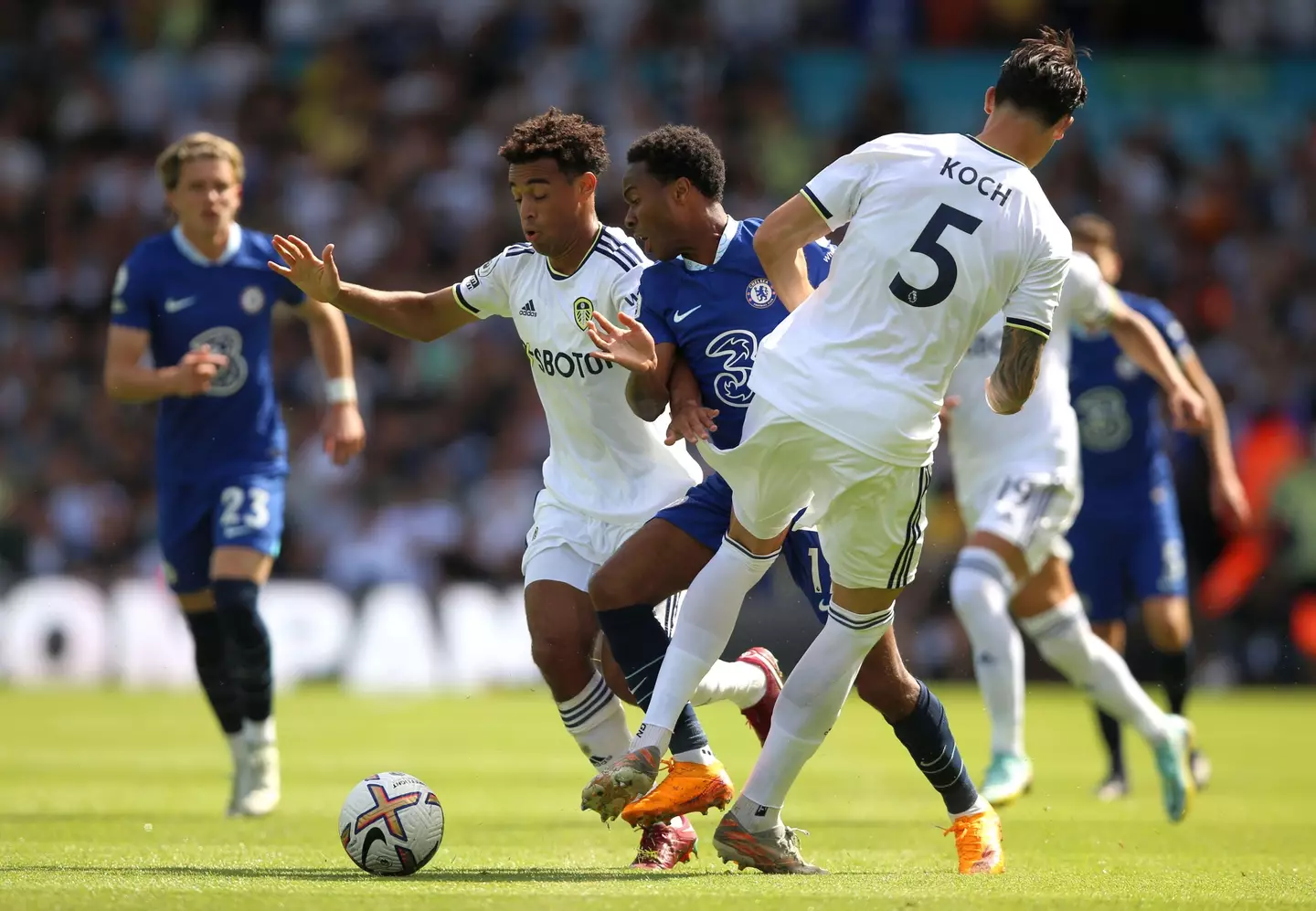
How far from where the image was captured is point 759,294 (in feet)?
20.3

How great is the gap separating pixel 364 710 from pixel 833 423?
33.1 ft

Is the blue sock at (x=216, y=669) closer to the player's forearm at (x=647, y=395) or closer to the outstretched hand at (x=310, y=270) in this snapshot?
the outstretched hand at (x=310, y=270)

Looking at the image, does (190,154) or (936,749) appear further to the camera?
(190,154)

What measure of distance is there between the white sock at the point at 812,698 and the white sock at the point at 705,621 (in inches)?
11.4

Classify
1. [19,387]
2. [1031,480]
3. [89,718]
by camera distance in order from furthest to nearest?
[19,387] → [89,718] → [1031,480]

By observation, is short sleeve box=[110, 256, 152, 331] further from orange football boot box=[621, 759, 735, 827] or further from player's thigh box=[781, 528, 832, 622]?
orange football boot box=[621, 759, 735, 827]

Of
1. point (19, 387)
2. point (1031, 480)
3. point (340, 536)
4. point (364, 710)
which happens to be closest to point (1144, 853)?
point (1031, 480)

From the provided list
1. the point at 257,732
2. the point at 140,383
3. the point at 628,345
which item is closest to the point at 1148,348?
the point at 628,345

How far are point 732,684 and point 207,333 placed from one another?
3459mm

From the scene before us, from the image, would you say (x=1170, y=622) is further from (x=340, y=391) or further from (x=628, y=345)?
(x=628, y=345)

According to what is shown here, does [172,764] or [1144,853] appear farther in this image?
[172,764]

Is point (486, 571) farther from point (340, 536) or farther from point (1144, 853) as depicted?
point (1144, 853)

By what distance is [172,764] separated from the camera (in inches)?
431

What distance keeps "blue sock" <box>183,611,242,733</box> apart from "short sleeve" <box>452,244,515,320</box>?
2.73 meters
